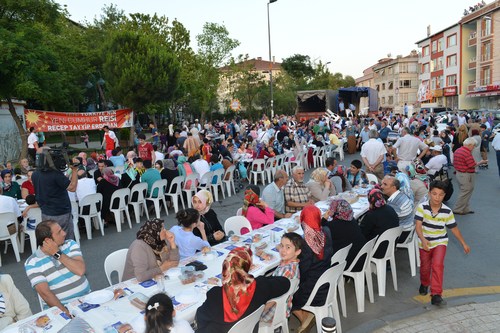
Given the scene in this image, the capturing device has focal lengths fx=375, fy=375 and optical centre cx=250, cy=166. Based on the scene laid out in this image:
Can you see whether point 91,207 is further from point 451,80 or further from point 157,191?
point 451,80

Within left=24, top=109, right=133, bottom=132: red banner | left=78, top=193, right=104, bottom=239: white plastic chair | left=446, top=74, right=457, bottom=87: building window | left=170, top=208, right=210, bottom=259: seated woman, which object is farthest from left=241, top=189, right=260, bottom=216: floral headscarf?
left=446, top=74, right=457, bottom=87: building window

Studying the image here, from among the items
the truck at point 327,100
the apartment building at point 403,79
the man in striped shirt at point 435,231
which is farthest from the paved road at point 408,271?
the apartment building at point 403,79

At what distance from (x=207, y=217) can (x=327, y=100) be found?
23.5 meters

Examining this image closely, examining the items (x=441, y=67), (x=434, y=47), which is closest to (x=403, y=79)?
(x=434, y=47)

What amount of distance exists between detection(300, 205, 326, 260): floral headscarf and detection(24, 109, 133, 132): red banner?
1325 centimetres

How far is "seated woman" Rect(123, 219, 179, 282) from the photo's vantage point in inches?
140

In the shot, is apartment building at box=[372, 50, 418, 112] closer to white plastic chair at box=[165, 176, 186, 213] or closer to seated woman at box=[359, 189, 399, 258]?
white plastic chair at box=[165, 176, 186, 213]

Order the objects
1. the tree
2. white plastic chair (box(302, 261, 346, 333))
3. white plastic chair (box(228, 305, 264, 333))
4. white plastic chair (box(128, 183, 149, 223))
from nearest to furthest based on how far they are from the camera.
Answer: white plastic chair (box(228, 305, 264, 333)) → white plastic chair (box(302, 261, 346, 333)) → white plastic chair (box(128, 183, 149, 223)) → the tree

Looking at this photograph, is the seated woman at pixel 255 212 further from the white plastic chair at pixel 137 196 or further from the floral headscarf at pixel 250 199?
the white plastic chair at pixel 137 196

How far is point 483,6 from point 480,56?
4.93 meters

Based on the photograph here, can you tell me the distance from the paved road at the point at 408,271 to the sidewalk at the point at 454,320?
6 centimetres

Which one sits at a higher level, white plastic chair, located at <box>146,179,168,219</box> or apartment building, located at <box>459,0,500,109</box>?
apartment building, located at <box>459,0,500,109</box>

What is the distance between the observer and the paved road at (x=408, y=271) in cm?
424

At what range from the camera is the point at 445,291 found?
4.68 metres
